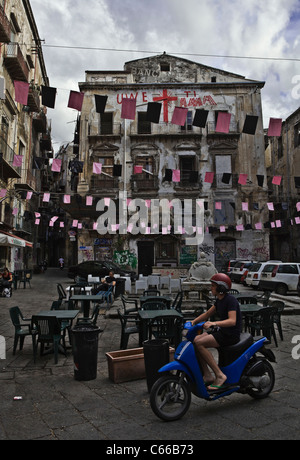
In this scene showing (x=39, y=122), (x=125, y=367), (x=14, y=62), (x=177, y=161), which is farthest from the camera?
(x=177, y=161)

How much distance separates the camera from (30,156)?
85.6 ft

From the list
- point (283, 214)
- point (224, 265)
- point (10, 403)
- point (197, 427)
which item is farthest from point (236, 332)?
point (283, 214)

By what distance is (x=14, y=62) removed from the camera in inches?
756

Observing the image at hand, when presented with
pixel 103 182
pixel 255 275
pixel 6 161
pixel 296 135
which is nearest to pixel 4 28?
pixel 6 161

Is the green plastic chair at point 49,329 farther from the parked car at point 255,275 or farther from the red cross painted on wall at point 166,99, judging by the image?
the red cross painted on wall at point 166,99

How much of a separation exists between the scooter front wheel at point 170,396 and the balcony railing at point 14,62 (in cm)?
1986

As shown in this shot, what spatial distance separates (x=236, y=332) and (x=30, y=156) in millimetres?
24996

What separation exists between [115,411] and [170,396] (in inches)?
28.8

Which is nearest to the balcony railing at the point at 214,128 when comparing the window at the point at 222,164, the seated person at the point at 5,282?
the window at the point at 222,164

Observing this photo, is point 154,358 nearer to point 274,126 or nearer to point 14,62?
point 274,126

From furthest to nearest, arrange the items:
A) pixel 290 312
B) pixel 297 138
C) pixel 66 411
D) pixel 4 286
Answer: pixel 297 138 → pixel 4 286 → pixel 290 312 → pixel 66 411

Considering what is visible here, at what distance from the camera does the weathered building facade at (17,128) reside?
61.2ft

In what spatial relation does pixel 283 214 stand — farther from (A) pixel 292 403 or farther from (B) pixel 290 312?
(A) pixel 292 403
